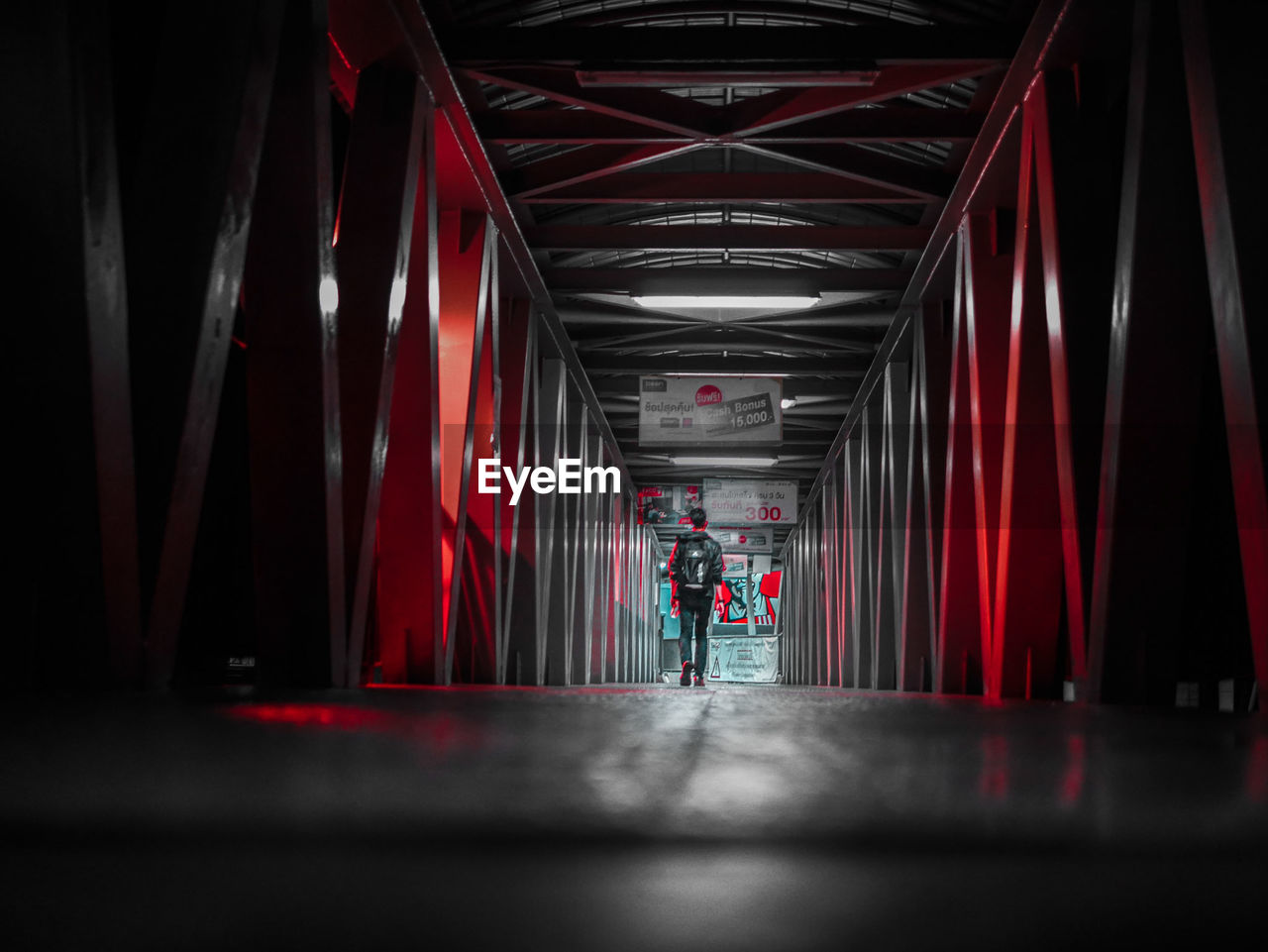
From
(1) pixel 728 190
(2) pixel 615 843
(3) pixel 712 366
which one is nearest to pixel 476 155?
(1) pixel 728 190

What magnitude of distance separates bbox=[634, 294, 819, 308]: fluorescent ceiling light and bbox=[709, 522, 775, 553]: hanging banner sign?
577 inches

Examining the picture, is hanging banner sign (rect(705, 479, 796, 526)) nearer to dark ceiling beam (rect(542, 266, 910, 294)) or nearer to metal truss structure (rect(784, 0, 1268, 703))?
dark ceiling beam (rect(542, 266, 910, 294))

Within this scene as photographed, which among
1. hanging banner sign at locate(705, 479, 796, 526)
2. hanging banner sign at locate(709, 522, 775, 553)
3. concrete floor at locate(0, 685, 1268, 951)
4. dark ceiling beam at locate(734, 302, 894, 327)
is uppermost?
dark ceiling beam at locate(734, 302, 894, 327)

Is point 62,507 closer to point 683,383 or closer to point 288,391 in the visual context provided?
point 288,391

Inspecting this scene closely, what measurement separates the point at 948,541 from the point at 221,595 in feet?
17.8

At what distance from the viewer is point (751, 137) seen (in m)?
7.64

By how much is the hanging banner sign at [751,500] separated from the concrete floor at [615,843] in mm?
17077

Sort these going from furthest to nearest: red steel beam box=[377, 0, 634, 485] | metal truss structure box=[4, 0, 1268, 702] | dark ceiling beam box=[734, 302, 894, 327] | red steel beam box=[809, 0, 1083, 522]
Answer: dark ceiling beam box=[734, 302, 894, 327] → red steel beam box=[377, 0, 634, 485] → red steel beam box=[809, 0, 1083, 522] → metal truss structure box=[4, 0, 1268, 702]

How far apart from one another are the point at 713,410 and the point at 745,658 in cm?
3589

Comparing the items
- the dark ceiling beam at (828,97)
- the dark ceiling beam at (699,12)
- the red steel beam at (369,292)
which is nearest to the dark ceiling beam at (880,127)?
the dark ceiling beam at (828,97)

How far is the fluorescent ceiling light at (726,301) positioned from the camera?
1051cm

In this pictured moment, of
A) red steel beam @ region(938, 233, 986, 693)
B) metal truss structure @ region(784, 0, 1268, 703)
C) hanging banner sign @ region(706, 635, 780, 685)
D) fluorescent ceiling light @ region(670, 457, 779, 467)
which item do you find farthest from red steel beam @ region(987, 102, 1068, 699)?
hanging banner sign @ region(706, 635, 780, 685)

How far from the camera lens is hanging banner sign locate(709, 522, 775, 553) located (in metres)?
25.4

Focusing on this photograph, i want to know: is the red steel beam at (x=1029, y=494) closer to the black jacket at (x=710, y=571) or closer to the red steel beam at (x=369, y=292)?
the red steel beam at (x=369, y=292)
